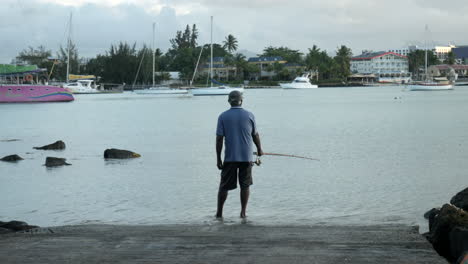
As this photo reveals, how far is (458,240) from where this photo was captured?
6305 mm

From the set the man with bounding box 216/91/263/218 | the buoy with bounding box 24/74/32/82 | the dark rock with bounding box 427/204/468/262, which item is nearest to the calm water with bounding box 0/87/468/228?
the man with bounding box 216/91/263/218

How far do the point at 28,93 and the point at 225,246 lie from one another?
282ft

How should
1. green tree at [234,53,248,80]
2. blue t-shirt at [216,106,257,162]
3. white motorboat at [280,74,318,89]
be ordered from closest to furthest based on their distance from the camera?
blue t-shirt at [216,106,257,162] → white motorboat at [280,74,318,89] → green tree at [234,53,248,80]

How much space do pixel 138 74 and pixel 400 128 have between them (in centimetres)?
10477

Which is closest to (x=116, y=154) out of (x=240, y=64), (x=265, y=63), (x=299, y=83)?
(x=299, y=83)

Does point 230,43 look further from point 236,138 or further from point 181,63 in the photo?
point 236,138

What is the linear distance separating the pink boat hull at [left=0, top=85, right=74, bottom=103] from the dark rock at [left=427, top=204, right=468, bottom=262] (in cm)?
8296

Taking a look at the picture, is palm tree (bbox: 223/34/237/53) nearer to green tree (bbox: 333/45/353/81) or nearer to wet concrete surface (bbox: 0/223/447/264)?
green tree (bbox: 333/45/353/81)

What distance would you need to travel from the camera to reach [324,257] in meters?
6.10

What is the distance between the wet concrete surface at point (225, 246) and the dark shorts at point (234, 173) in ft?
4.46

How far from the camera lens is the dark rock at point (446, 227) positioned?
6.67 metres

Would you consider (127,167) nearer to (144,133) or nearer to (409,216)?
(409,216)

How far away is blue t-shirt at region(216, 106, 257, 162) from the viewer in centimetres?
900

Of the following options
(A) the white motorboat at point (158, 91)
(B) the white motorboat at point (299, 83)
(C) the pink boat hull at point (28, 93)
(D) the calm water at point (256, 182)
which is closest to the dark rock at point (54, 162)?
(D) the calm water at point (256, 182)
